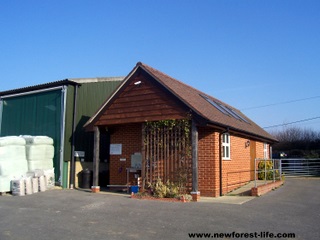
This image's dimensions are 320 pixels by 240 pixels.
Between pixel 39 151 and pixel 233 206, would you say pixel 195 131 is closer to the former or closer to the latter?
pixel 233 206

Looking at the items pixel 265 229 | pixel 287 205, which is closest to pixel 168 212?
pixel 265 229

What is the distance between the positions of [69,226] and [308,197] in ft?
31.1

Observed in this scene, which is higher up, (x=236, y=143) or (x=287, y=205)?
(x=236, y=143)

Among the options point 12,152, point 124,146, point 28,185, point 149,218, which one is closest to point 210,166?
point 124,146

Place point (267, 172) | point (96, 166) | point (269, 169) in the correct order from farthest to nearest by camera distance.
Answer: point (269, 169) → point (267, 172) → point (96, 166)

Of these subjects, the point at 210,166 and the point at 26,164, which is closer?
the point at 210,166

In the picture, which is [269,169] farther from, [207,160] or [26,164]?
[26,164]

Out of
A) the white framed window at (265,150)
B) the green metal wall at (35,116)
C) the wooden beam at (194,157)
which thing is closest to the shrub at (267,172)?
the white framed window at (265,150)

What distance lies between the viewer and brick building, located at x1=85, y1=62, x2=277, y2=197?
13461mm

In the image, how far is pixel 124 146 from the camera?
1656 cm

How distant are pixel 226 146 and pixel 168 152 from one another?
2.87 metres

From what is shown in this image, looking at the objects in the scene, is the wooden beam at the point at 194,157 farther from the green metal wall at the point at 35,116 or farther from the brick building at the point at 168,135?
the green metal wall at the point at 35,116

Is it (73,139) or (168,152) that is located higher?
(73,139)

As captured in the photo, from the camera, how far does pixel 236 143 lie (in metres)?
16.8
